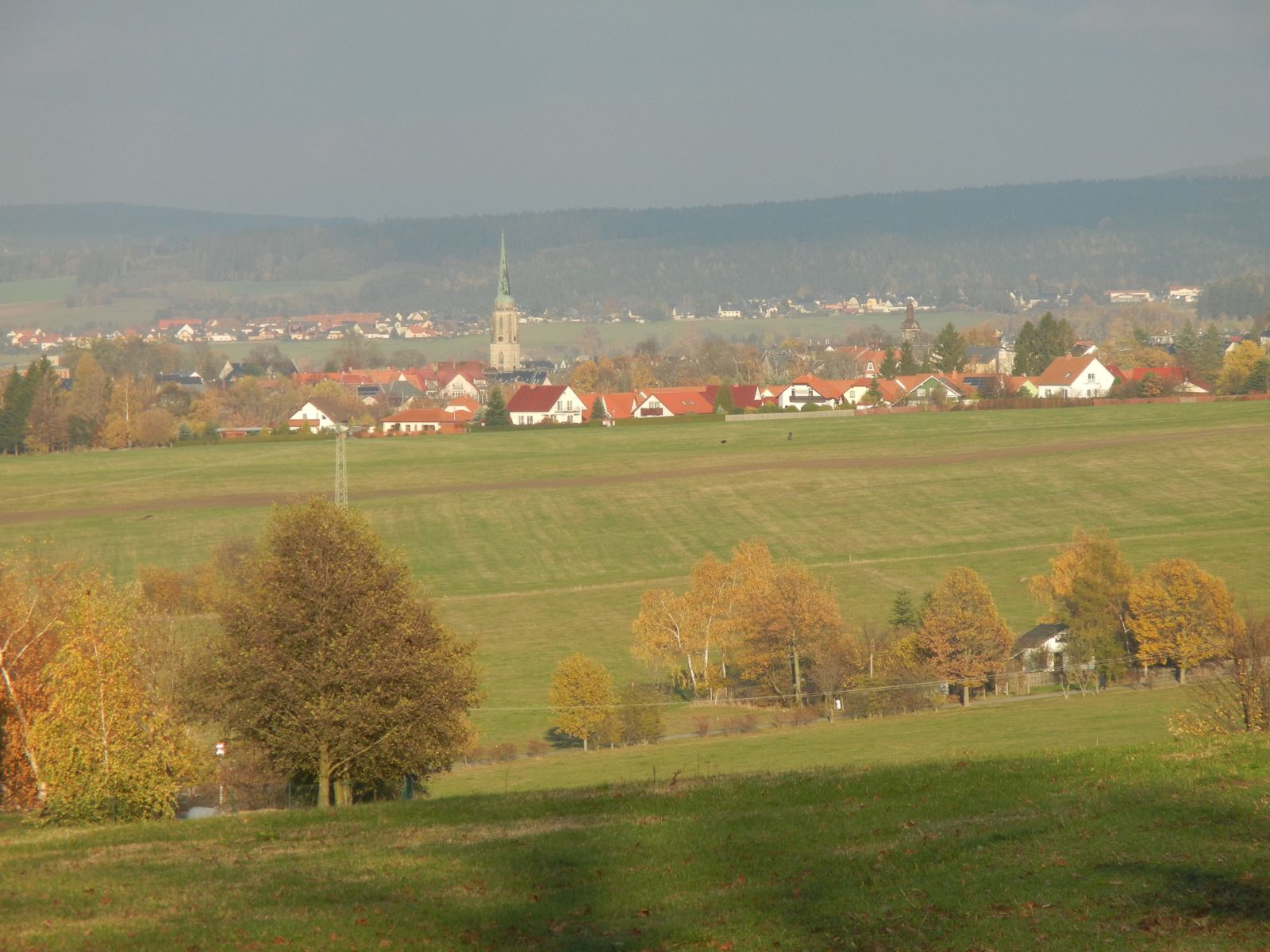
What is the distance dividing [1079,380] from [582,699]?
404ft

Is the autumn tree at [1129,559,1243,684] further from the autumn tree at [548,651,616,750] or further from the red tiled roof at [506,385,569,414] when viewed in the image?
the red tiled roof at [506,385,569,414]

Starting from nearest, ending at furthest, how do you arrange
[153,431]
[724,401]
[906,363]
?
[153,431] → [724,401] → [906,363]

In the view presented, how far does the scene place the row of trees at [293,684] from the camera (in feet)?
89.2

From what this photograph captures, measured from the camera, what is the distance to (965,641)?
5584cm

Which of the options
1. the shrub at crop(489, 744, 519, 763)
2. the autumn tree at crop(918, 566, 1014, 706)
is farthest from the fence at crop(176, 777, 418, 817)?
the autumn tree at crop(918, 566, 1014, 706)

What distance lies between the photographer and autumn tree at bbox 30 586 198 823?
988 inches

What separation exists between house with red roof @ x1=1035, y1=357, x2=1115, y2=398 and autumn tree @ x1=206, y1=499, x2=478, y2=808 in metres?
139

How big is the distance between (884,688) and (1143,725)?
12024 mm

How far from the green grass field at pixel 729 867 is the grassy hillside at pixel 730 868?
0.13 ft

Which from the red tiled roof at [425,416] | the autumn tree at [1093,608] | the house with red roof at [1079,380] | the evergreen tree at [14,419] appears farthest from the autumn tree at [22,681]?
the house with red roof at [1079,380]

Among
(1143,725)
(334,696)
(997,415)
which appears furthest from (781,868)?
(997,415)

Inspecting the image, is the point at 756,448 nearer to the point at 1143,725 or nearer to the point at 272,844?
the point at 1143,725

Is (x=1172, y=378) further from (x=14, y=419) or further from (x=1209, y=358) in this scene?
(x=14, y=419)

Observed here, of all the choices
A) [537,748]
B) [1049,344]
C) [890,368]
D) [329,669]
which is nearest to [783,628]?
[537,748]
